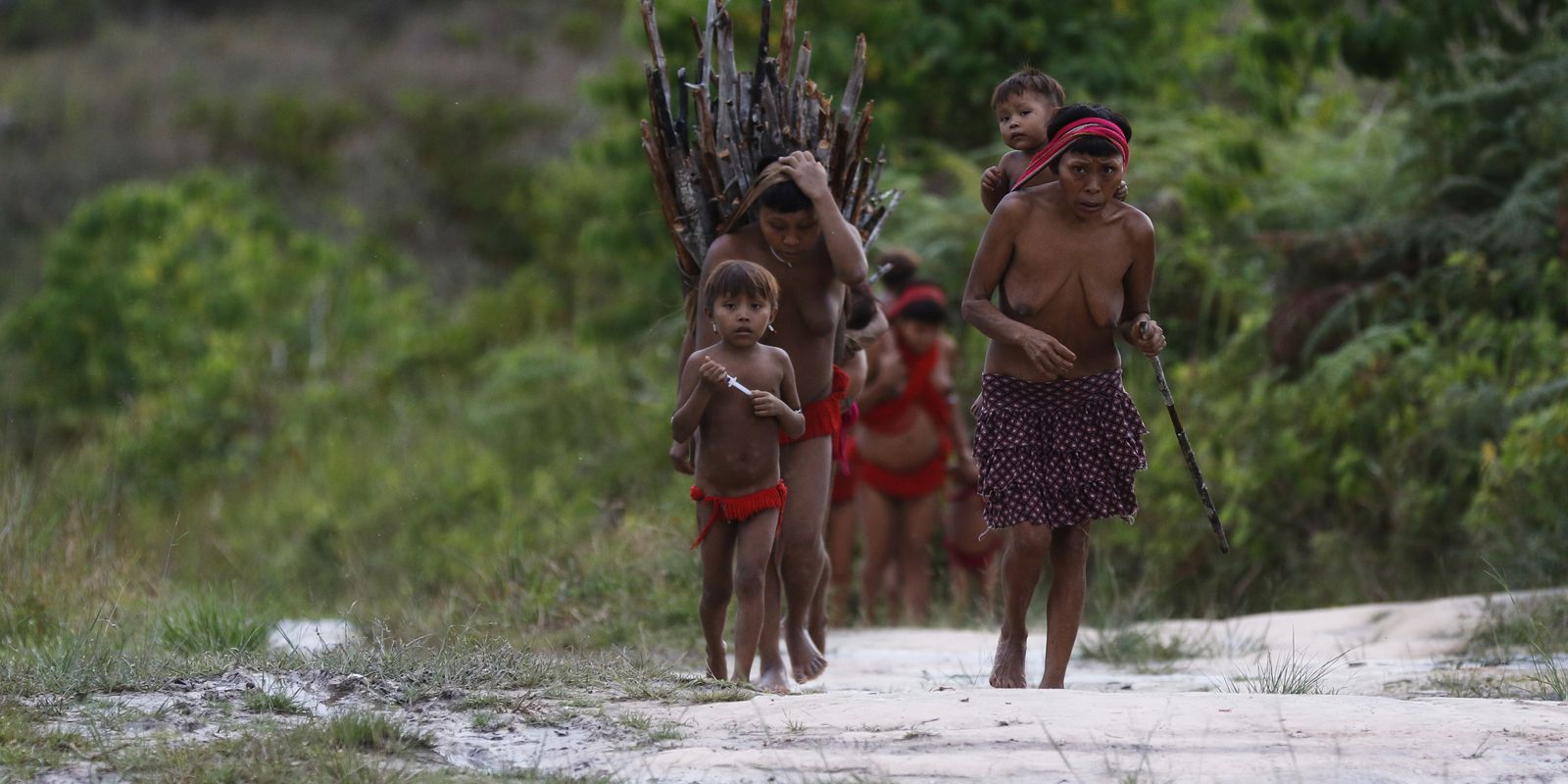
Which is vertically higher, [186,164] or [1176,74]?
[1176,74]

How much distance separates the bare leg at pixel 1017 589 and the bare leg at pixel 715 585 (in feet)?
2.94

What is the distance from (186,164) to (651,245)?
18.3m

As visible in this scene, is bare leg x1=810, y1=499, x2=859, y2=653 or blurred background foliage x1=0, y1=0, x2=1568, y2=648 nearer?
blurred background foliage x1=0, y1=0, x2=1568, y2=648

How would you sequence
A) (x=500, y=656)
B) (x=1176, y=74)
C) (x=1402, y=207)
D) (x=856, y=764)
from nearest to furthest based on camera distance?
1. (x=856, y=764)
2. (x=500, y=656)
3. (x=1402, y=207)
4. (x=1176, y=74)

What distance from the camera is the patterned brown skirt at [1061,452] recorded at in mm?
5035

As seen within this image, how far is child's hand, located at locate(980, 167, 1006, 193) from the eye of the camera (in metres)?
5.40

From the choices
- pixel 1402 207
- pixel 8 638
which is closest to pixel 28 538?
pixel 8 638

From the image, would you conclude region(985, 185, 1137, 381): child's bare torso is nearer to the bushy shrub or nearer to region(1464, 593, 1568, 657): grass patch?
region(1464, 593, 1568, 657): grass patch

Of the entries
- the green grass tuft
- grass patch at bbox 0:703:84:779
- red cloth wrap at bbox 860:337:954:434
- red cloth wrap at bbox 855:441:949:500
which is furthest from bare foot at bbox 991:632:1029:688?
red cloth wrap at bbox 855:441:949:500

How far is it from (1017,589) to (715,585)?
0.99 metres

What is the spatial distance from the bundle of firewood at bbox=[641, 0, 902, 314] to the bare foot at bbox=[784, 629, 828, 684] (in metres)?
1.25

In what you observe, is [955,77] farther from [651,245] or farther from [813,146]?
[813,146]

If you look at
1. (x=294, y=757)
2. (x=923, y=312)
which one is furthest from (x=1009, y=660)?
(x=923, y=312)

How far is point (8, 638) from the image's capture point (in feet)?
17.4
